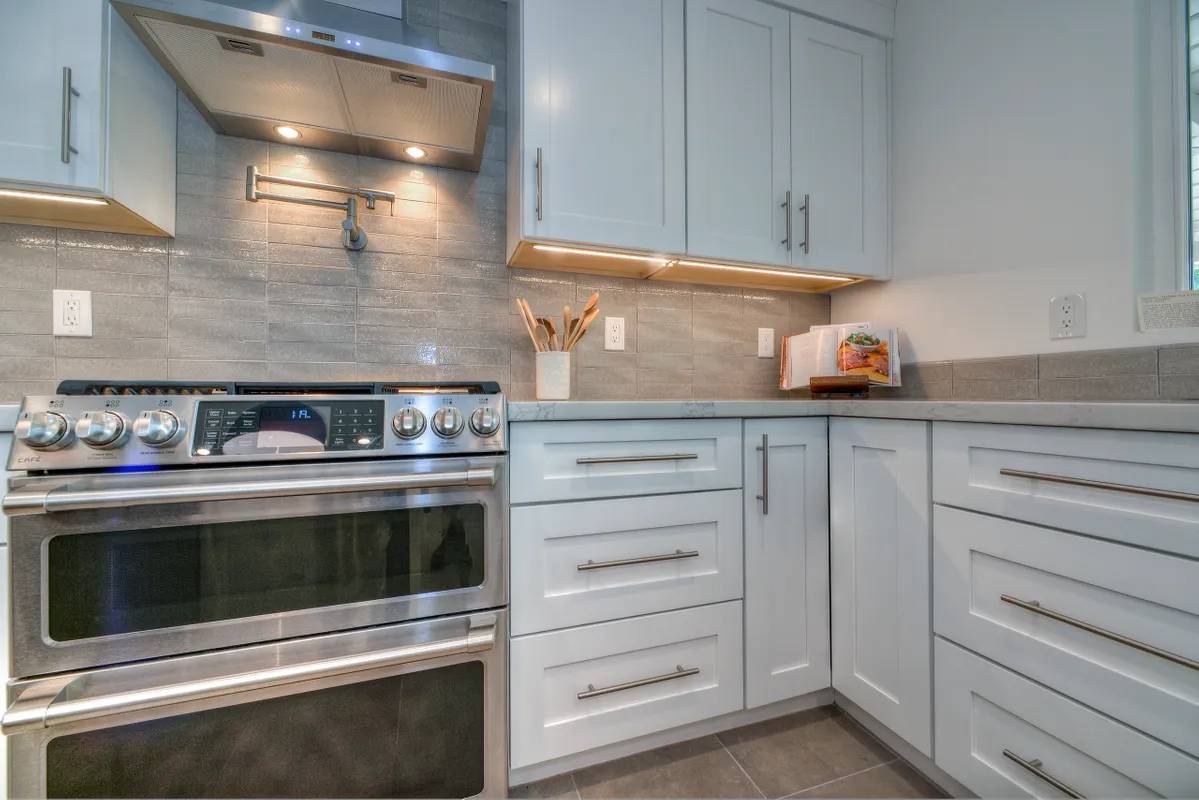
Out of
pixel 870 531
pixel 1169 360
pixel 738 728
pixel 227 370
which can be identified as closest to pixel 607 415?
pixel 870 531

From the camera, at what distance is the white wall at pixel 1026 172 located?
3.66 feet

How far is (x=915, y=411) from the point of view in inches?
43.3

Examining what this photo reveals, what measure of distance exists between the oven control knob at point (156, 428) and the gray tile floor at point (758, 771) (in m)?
1.10

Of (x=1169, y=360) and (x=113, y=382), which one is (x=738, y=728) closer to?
(x=1169, y=360)

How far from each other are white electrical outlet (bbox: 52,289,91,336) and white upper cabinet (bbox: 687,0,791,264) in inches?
68.2

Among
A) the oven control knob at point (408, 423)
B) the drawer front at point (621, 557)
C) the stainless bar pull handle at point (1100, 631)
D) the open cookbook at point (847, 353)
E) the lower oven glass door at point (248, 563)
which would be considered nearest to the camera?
the stainless bar pull handle at point (1100, 631)

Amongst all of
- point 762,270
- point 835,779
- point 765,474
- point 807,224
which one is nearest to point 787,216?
point 807,224

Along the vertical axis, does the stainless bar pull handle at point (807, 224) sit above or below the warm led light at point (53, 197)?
above

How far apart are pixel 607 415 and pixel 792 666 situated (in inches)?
36.5

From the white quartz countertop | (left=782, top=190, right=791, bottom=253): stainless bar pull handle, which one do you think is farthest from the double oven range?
(left=782, top=190, right=791, bottom=253): stainless bar pull handle

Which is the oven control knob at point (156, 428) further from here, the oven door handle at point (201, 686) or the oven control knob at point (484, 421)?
the oven control knob at point (484, 421)

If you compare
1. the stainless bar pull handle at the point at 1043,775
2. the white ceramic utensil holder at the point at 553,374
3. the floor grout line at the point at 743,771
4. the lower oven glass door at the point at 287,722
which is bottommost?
the floor grout line at the point at 743,771

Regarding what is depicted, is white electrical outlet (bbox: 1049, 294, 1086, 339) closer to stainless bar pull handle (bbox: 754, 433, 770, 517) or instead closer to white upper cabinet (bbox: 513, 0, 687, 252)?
stainless bar pull handle (bbox: 754, 433, 770, 517)

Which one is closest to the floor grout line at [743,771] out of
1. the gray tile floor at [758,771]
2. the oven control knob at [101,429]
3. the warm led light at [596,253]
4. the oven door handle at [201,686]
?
the gray tile floor at [758,771]
